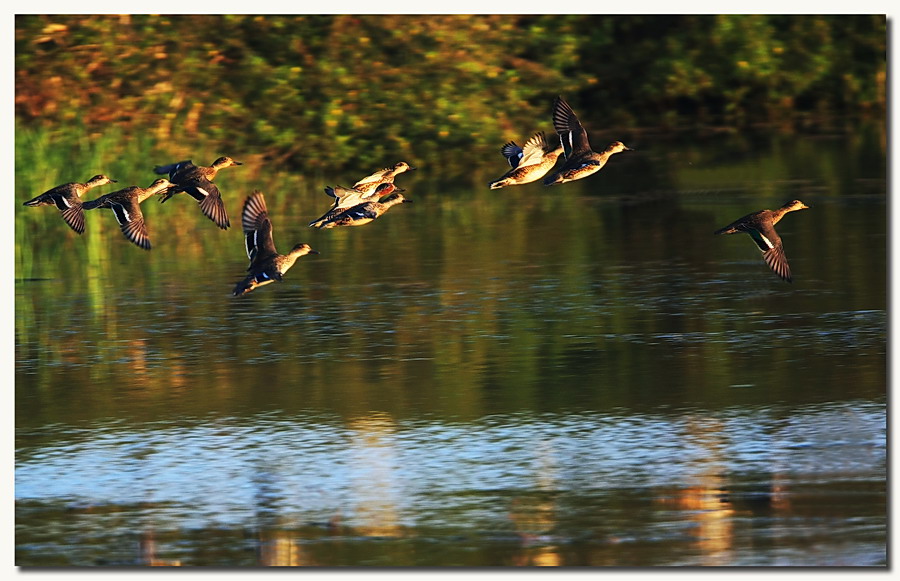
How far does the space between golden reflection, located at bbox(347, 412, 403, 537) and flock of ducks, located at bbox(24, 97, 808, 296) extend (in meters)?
1.14

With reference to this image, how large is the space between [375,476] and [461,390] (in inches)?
86.6

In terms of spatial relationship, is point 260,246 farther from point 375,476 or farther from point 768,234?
point 768,234

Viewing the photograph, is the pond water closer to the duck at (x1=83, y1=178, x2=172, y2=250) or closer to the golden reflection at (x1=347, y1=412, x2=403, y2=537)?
the golden reflection at (x1=347, y1=412, x2=403, y2=537)

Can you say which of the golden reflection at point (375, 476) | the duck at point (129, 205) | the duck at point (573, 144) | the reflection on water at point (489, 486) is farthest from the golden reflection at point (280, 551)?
the duck at point (573, 144)

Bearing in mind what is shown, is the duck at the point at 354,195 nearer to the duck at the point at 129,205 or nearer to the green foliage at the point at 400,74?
the duck at the point at 129,205

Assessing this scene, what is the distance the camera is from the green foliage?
21.9m

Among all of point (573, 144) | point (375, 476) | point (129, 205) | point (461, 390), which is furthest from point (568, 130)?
point (375, 476)

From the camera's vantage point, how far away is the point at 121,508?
1077 centimetres

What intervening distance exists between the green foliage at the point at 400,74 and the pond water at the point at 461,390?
4.09 feet

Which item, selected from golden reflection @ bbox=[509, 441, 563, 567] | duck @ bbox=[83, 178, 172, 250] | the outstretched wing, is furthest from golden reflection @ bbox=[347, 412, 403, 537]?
the outstretched wing

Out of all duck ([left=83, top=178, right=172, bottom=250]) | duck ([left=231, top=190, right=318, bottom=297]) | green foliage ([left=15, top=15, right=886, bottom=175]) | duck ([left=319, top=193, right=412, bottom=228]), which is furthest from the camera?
green foliage ([left=15, top=15, right=886, bottom=175])

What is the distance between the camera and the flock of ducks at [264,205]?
12102mm

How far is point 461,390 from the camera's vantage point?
13.3 metres
